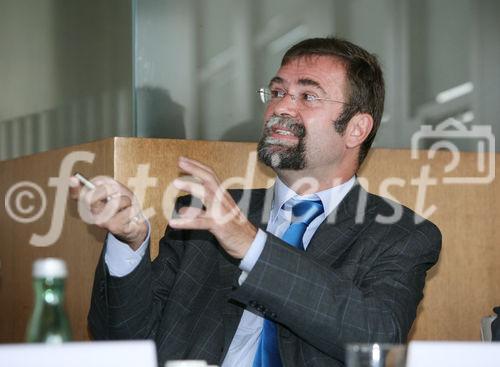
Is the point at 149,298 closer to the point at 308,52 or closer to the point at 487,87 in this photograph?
the point at 308,52

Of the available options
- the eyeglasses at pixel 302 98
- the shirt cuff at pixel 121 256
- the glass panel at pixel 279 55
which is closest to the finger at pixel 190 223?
the shirt cuff at pixel 121 256

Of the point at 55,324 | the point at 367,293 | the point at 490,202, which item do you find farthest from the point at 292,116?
the point at 55,324

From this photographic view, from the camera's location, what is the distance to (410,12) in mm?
2752

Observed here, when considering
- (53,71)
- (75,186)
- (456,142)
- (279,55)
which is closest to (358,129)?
(279,55)

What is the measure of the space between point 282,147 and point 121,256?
459mm

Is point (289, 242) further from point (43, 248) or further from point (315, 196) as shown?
point (43, 248)

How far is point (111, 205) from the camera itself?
146 cm

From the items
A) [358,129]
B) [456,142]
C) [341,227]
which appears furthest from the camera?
[456,142]

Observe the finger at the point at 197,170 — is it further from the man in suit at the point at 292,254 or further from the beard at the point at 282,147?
the beard at the point at 282,147

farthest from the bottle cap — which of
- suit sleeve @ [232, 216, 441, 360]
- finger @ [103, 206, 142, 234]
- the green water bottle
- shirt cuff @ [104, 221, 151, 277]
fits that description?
shirt cuff @ [104, 221, 151, 277]

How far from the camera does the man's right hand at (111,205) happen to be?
1389 millimetres

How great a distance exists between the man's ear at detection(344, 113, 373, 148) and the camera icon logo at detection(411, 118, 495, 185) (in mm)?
440

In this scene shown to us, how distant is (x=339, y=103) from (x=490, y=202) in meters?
0.75

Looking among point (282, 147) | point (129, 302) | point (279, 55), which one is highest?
point (279, 55)
